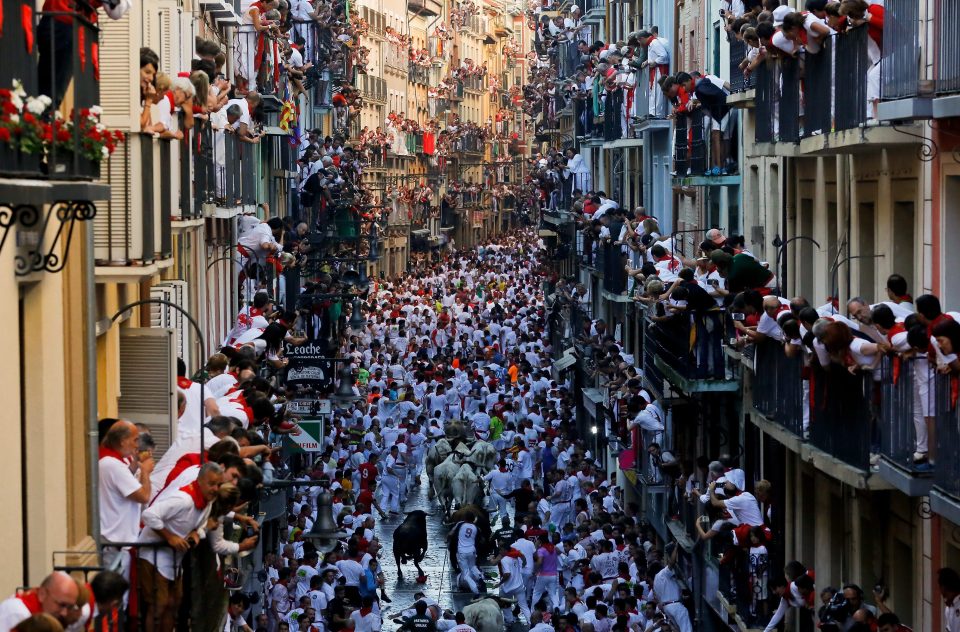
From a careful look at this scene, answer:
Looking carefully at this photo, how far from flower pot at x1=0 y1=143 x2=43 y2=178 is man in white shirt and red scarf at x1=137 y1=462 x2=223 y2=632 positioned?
4022 mm

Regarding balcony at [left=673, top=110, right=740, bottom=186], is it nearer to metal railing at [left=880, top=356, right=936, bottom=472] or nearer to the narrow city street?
the narrow city street

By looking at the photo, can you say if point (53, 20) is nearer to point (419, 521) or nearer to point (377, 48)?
point (419, 521)

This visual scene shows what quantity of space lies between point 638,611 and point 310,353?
981 centimetres

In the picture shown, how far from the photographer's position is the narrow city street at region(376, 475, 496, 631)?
31980mm

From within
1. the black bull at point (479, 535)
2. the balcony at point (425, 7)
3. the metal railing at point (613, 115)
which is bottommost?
the black bull at point (479, 535)

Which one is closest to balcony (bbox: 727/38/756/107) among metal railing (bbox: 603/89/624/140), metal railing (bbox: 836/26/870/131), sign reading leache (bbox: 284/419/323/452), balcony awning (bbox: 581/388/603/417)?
metal railing (bbox: 836/26/870/131)

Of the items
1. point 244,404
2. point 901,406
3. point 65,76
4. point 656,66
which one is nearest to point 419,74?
point 656,66

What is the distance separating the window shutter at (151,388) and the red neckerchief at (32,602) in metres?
6.40

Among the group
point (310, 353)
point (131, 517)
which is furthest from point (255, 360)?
point (310, 353)

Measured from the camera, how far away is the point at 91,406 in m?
13.8

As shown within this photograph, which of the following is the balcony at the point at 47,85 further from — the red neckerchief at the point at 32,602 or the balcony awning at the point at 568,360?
the balcony awning at the point at 568,360

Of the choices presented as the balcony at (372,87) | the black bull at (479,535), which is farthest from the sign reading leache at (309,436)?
the balcony at (372,87)

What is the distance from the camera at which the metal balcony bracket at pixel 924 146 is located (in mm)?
16688

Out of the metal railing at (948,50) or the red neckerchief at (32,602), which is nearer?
the red neckerchief at (32,602)
